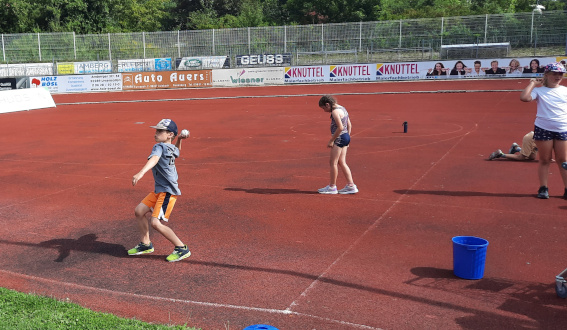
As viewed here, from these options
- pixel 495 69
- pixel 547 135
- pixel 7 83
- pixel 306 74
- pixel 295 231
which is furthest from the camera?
pixel 306 74

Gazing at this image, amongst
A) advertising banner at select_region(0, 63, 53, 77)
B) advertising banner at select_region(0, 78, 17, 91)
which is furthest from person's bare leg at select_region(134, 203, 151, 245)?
advertising banner at select_region(0, 63, 53, 77)

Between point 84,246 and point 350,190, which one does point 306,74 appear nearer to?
point 350,190

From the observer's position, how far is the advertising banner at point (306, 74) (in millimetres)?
35062

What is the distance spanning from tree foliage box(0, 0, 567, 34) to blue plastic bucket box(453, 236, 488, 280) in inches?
1912

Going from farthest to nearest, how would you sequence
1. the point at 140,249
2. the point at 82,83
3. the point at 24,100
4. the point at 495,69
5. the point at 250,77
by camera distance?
the point at 250,77 → the point at 82,83 → the point at 495,69 → the point at 24,100 → the point at 140,249

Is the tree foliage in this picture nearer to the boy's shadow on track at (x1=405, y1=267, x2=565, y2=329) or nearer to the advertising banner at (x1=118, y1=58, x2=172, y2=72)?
the advertising banner at (x1=118, y1=58, x2=172, y2=72)

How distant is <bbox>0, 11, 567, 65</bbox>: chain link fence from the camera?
3588cm

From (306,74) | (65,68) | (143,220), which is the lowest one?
(143,220)

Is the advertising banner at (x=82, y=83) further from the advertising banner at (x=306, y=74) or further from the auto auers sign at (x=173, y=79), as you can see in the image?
the advertising banner at (x=306, y=74)

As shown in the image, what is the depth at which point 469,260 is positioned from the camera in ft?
19.3

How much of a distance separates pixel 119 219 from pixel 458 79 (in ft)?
93.1

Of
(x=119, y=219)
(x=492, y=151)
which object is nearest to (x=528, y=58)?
(x=492, y=151)

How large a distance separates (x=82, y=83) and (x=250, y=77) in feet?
36.2

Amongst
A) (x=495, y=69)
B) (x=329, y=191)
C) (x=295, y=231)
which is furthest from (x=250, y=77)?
(x=295, y=231)
